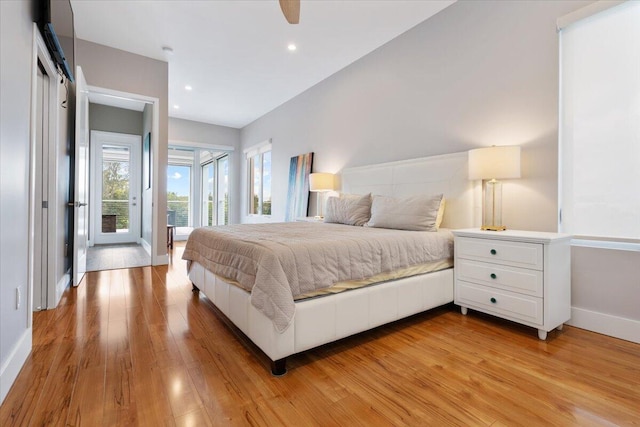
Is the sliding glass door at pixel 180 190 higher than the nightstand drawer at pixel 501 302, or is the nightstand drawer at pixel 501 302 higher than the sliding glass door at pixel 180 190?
the sliding glass door at pixel 180 190

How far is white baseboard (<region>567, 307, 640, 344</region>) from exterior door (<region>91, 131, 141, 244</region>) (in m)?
7.42

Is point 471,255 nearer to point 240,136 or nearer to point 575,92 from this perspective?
point 575,92

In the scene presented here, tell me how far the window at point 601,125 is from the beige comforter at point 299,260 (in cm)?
103

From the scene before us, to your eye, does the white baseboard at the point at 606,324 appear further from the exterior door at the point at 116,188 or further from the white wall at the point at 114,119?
the white wall at the point at 114,119

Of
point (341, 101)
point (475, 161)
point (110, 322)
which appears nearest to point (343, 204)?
point (475, 161)

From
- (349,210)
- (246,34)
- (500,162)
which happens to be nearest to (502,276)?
(500,162)

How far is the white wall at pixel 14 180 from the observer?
1.42 meters

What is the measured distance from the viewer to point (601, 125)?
2129mm

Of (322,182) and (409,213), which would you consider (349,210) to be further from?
(322,182)

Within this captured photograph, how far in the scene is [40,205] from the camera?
2553 millimetres

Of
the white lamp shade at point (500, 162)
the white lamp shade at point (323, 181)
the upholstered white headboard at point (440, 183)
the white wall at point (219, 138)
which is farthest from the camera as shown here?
the white wall at point (219, 138)

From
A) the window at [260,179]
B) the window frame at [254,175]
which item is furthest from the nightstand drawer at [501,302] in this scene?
the window at [260,179]

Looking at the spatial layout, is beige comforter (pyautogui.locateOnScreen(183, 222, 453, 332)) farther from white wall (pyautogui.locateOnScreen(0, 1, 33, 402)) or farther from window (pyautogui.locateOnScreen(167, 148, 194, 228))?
window (pyautogui.locateOnScreen(167, 148, 194, 228))

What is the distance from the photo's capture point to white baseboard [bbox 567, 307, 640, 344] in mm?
1980
